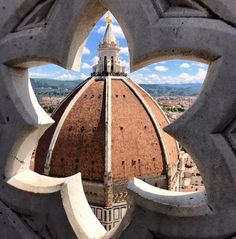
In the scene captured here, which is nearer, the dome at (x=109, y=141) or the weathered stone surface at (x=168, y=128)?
the weathered stone surface at (x=168, y=128)

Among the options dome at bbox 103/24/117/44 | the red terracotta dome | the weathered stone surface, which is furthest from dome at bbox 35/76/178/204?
the weathered stone surface

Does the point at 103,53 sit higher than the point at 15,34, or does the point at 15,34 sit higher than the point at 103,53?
the point at 103,53

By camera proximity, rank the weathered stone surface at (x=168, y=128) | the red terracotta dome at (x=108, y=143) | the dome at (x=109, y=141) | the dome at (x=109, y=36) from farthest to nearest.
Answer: the dome at (x=109, y=36) < the dome at (x=109, y=141) < the red terracotta dome at (x=108, y=143) < the weathered stone surface at (x=168, y=128)

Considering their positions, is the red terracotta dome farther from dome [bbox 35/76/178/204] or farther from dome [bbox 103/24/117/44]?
dome [bbox 103/24/117/44]

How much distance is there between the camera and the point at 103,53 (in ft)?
81.5

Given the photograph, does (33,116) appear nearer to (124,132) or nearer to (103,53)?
(124,132)

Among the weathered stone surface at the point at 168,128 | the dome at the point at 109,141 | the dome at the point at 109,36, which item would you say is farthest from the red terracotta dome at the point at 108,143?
the weathered stone surface at the point at 168,128

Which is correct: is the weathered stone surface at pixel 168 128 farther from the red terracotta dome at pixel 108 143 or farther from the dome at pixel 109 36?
the dome at pixel 109 36

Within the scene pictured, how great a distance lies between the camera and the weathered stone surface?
122 centimetres

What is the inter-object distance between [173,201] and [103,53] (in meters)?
24.0

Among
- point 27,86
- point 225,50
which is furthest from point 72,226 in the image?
point 225,50

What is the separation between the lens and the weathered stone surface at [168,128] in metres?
1.22

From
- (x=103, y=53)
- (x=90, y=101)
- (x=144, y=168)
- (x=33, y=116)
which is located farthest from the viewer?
(x=103, y=53)

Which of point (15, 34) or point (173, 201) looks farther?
point (15, 34)
